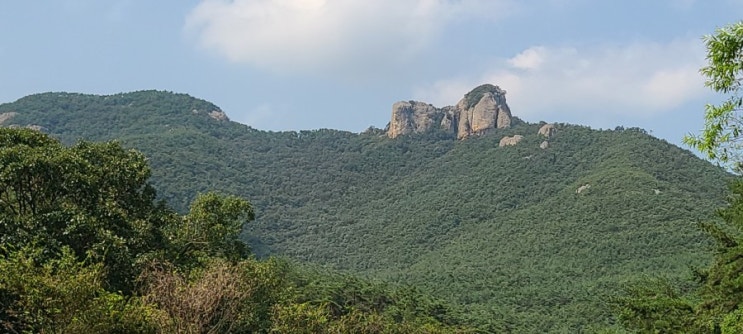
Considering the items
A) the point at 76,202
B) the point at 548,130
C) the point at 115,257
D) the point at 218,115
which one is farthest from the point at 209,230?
the point at 218,115

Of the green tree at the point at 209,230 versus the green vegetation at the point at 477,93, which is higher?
the green vegetation at the point at 477,93

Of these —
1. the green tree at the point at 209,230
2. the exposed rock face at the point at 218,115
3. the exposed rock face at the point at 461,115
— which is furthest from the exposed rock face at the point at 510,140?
the green tree at the point at 209,230

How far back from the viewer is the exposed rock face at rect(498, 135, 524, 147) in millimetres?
116387

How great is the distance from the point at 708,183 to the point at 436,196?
36117 mm

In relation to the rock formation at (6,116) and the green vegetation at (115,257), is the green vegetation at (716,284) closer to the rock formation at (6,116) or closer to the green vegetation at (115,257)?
the green vegetation at (115,257)

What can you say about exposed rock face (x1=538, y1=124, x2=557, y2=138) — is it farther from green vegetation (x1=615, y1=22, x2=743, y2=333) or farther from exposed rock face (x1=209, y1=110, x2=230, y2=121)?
green vegetation (x1=615, y1=22, x2=743, y2=333)

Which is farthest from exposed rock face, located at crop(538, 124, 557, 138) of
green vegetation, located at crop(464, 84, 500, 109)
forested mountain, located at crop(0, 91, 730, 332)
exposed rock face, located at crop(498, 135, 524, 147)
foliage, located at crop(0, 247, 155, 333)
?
foliage, located at crop(0, 247, 155, 333)

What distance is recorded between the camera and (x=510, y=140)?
11762cm

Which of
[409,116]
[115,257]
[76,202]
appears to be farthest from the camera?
[409,116]

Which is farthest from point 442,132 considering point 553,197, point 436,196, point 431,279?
point 431,279

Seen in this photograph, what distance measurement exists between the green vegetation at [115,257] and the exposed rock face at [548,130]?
9417 cm

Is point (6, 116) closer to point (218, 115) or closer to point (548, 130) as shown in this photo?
point (218, 115)

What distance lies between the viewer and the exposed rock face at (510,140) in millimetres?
116387

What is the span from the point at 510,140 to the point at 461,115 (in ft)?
60.6
